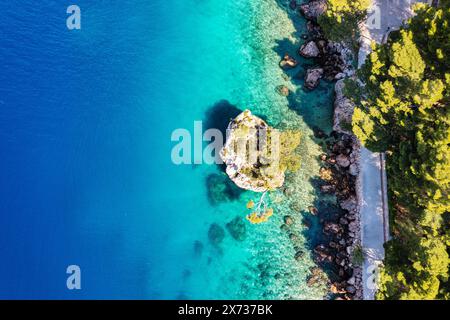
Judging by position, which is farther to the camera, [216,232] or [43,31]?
[43,31]

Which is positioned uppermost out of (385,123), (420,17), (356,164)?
(420,17)

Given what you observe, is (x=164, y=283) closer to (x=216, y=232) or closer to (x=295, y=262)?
(x=216, y=232)

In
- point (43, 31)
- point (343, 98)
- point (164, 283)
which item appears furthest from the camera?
point (43, 31)

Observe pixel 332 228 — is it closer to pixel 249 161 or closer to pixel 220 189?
pixel 249 161

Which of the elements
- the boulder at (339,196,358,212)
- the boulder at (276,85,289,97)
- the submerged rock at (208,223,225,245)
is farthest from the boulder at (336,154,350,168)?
the submerged rock at (208,223,225,245)

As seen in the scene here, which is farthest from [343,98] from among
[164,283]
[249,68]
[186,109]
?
[164,283]
